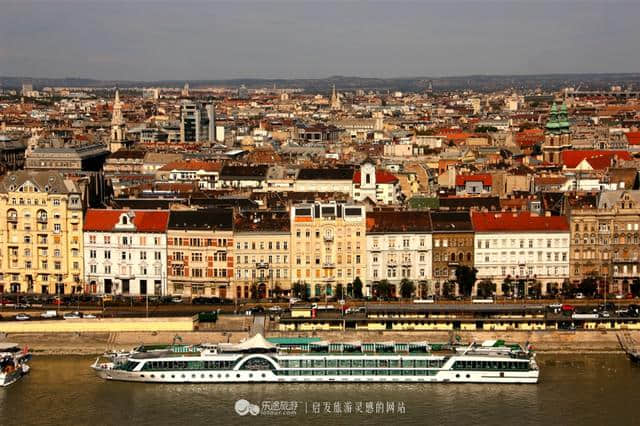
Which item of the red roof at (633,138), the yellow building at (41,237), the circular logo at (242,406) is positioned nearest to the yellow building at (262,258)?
the yellow building at (41,237)

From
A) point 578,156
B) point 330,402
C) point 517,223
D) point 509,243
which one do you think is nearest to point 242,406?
point 330,402

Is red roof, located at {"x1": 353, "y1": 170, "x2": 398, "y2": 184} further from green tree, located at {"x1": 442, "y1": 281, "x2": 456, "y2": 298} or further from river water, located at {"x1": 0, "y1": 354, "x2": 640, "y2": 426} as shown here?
river water, located at {"x1": 0, "y1": 354, "x2": 640, "y2": 426}

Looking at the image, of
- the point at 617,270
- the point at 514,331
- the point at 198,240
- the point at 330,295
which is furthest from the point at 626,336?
the point at 198,240

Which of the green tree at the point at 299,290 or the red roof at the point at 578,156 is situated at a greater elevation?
the red roof at the point at 578,156

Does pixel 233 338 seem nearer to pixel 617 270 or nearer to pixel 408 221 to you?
pixel 408 221

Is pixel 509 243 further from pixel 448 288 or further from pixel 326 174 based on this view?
pixel 326 174

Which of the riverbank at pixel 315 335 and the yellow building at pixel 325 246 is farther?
the yellow building at pixel 325 246

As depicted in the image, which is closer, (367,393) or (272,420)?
(272,420)

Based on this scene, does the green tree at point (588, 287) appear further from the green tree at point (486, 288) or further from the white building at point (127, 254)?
the white building at point (127, 254)
